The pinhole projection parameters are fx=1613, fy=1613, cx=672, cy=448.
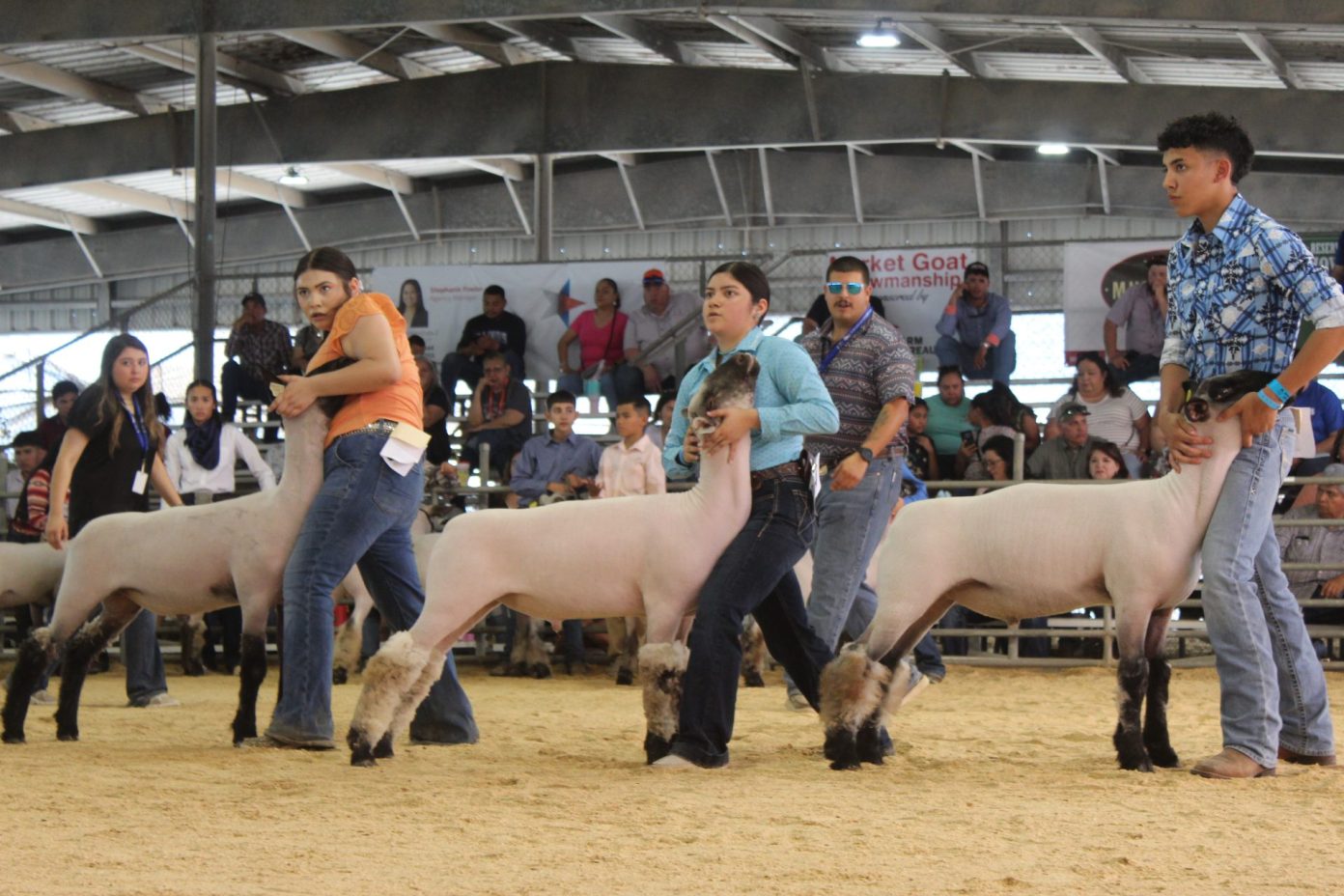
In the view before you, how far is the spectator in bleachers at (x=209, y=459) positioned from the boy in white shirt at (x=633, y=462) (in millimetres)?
2612

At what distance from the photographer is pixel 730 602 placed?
17.5 ft

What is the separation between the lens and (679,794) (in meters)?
4.75

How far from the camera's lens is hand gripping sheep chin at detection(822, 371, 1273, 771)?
5.32m

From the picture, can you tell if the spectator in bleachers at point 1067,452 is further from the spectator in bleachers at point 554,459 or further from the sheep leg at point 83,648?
the sheep leg at point 83,648

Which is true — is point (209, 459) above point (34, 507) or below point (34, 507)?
above

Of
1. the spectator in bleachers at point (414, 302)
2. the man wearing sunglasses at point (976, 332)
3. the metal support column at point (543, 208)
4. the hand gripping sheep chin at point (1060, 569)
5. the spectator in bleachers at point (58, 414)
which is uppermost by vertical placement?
the metal support column at point (543, 208)

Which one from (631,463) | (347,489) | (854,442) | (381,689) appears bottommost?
(381,689)

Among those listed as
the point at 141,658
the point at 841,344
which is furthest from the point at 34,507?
the point at 841,344

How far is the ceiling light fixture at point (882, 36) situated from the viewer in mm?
16062

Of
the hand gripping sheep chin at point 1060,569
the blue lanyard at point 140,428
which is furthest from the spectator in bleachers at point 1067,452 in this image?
the blue lanyard at point 140,428

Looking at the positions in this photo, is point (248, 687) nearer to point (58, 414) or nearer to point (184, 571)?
point (184, 571)

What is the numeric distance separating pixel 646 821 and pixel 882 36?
43.1ft

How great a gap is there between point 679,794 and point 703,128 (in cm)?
1440

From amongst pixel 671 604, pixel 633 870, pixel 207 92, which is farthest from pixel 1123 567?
pixel 207 92
